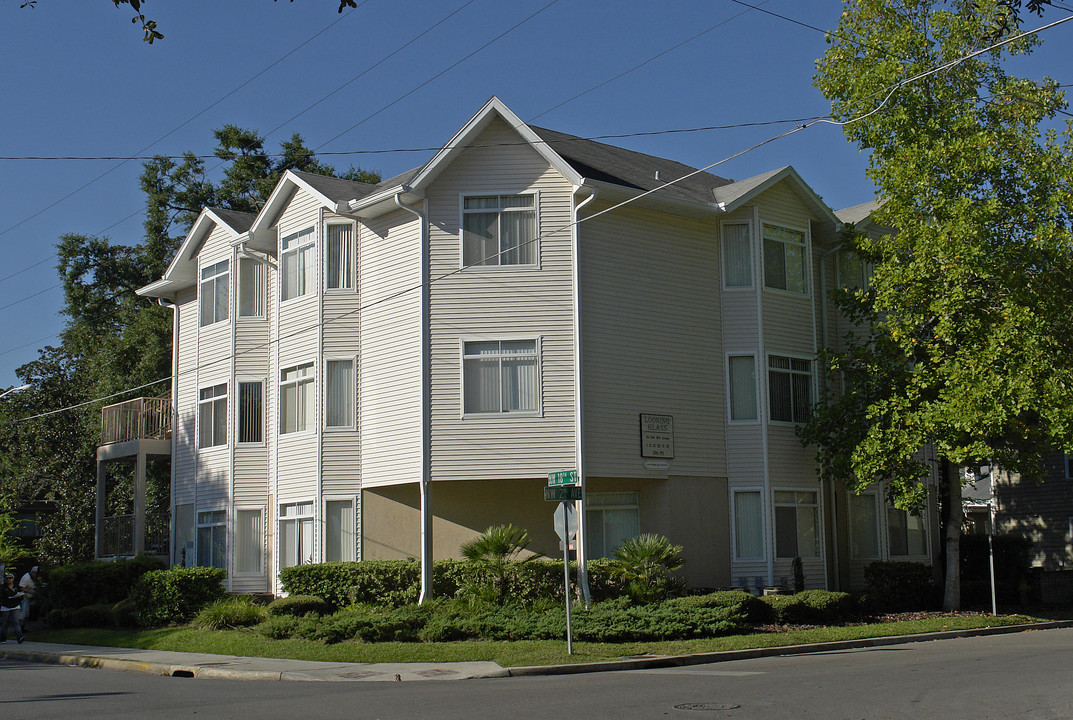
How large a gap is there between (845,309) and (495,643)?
41.3ft

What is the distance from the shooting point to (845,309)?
84.8 ft

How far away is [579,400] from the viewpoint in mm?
22766

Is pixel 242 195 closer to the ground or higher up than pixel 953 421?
higher up

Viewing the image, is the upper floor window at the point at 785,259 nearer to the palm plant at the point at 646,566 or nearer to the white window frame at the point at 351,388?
the palm plant at the point at 646,566

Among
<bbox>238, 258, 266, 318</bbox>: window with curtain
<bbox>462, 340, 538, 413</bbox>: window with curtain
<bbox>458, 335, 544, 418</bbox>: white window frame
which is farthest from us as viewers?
<bbox>238, 258, 266, 318</bbox>: window with curtain

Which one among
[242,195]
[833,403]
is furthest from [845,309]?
[242,195]

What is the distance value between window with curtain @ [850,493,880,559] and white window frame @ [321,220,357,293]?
1359cm

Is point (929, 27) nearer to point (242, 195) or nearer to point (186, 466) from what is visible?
point (186, 466)

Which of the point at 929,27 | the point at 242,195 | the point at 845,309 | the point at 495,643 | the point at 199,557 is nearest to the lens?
the point at 495,643

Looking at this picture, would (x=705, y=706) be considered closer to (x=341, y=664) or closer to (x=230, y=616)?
(x=341, y=664)

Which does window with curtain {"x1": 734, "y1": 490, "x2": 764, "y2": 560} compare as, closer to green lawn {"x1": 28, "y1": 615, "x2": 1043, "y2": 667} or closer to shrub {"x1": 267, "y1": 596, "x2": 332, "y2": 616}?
green lawn {"x1": 28, "y1": 615, "x2": 1043, "y2": 667}

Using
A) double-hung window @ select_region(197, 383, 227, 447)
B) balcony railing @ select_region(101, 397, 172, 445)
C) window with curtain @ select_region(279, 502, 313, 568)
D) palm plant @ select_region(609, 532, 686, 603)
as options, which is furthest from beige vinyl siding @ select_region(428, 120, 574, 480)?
balcony railing @ select_region(101, 397, 172, 445)

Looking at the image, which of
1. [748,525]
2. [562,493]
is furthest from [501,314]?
[748,525]

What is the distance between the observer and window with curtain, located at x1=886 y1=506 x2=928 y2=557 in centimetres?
2802
